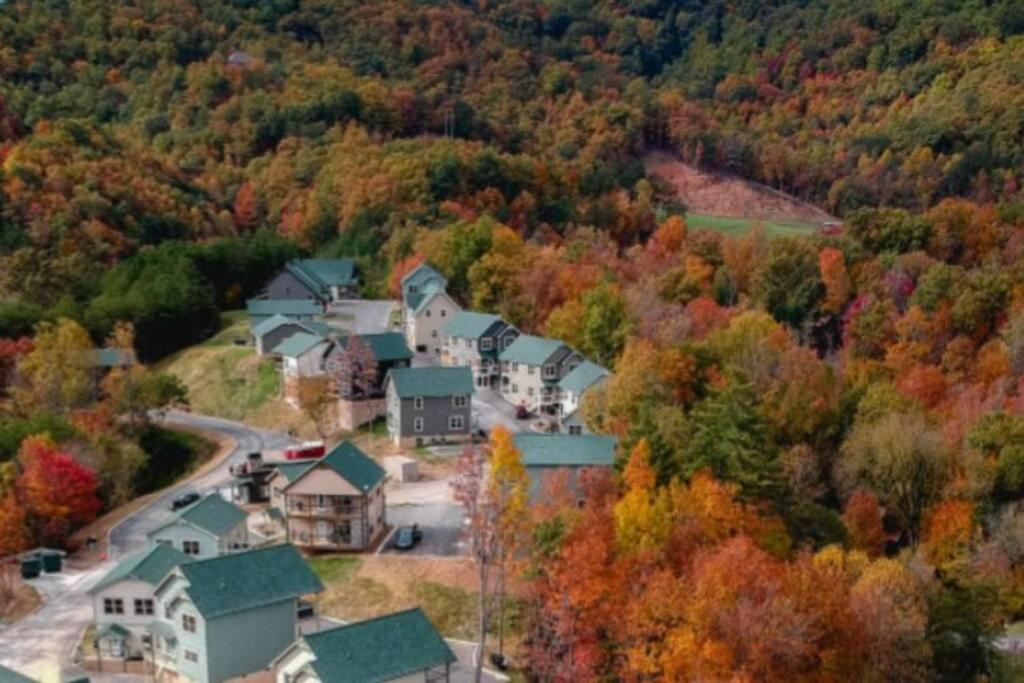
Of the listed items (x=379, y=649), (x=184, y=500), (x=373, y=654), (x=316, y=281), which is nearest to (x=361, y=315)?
(x=316, y=281)

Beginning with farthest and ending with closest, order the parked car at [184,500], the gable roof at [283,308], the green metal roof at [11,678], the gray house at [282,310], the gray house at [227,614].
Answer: the gable roof at [283,308] → the gray house at [282,310] → the parked car at [184,500] → the gray house at [227,614] → the green metal roof at [11,678]

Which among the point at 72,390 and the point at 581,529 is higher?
the point at 581,529

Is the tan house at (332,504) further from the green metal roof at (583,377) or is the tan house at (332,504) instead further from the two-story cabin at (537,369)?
the two-story cabin at (537,369)

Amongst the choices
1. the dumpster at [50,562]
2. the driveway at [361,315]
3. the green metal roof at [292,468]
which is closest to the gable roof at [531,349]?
the driveway at [361,315]

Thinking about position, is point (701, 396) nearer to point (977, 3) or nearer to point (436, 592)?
point (436, 592)

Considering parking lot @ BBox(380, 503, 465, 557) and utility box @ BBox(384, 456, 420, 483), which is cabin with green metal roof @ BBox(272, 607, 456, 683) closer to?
parking lot @ BBox(380, 503, 465, 557)

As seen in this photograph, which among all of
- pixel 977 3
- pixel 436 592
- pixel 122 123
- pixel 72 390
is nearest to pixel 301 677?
pixel 436 592
